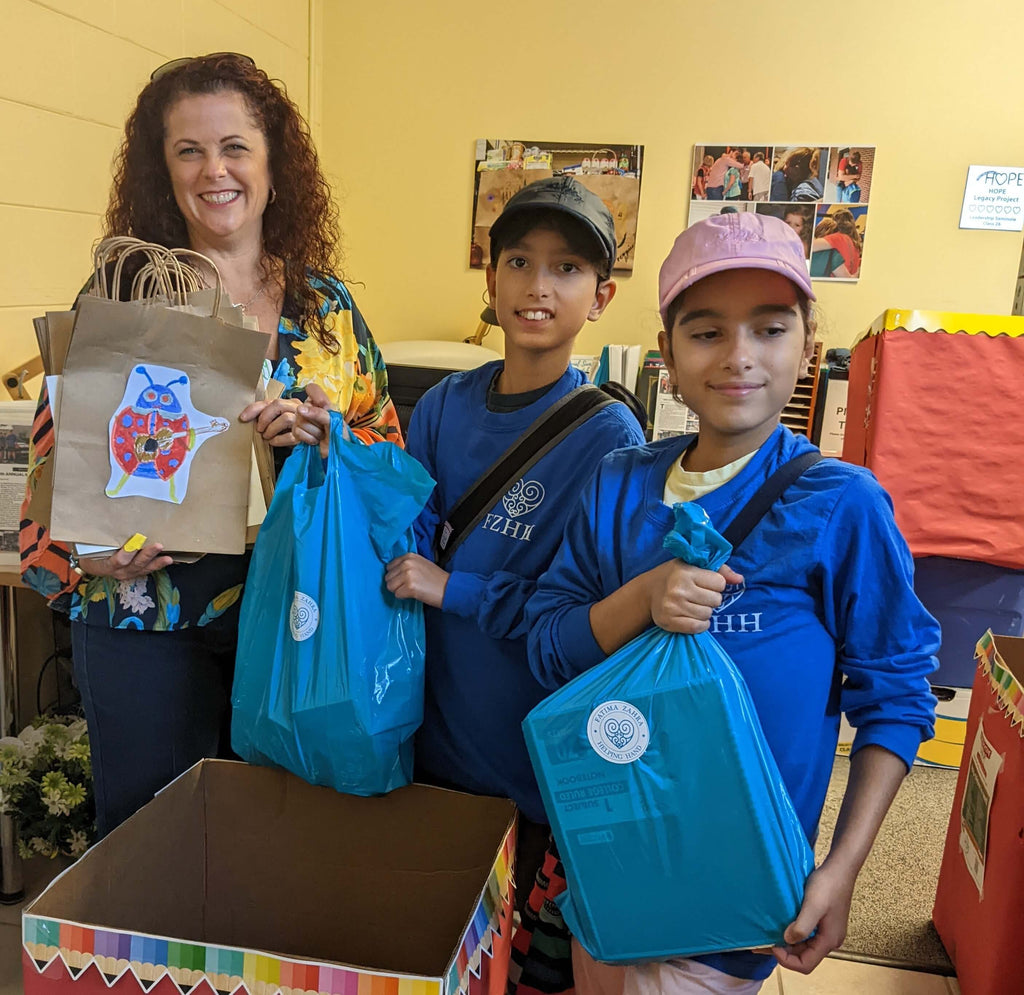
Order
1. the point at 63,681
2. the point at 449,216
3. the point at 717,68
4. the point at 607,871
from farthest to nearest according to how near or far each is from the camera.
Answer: the point at 449,216 → the point at 717,68 → the point at 63,681 → the point at 607,871

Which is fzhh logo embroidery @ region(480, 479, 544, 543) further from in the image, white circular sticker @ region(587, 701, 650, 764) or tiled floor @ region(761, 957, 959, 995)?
tiled floor @ region(761, 957, 959, 995)

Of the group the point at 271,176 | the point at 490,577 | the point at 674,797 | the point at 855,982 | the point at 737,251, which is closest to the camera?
the point at 674,797

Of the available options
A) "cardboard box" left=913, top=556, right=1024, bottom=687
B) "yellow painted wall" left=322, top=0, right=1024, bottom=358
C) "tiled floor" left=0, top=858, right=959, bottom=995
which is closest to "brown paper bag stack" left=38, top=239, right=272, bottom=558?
"tiled floor" left=0, top=858, right=959, bottom=995

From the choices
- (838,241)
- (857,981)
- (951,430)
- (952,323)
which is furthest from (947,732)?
(838,241)

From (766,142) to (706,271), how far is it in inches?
102

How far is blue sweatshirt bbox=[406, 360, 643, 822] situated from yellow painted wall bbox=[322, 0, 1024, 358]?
7.48 feet

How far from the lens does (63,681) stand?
216 cm

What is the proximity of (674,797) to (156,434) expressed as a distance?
74 cm

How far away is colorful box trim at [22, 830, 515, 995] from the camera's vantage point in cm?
77

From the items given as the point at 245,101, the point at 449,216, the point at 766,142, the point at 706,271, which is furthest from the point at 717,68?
the point at 706,271

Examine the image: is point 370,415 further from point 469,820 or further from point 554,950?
point 554,950

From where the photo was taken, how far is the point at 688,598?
0.80m

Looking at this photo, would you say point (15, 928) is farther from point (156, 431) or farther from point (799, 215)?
point (799, 215)

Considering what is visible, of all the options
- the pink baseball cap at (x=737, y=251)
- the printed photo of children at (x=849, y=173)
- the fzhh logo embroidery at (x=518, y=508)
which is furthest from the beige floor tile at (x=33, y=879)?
the printed photo of children at (x=849, y=173)
